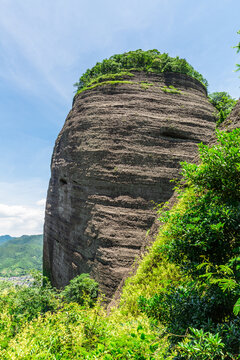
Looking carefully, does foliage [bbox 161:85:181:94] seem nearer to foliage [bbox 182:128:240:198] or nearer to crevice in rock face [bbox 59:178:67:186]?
crevice in rock face [bbox 59:178:67:186]

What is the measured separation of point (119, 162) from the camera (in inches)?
702

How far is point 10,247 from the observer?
619 feet

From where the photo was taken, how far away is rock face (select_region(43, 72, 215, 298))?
654 inches

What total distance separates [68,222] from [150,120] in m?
12.8

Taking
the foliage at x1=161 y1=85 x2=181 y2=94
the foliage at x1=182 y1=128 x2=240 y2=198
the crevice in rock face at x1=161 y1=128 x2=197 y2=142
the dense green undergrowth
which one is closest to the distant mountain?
the crevice in rock face at x1=161 y1=128 x2=197 y2=142

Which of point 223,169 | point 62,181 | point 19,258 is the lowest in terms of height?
point 19,258

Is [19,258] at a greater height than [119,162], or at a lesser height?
lesser

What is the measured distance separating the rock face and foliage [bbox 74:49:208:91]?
3.97 ft

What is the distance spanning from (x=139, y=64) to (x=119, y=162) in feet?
43.6

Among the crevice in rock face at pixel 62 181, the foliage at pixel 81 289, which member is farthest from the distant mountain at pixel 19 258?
the foliage at pixel 81 289

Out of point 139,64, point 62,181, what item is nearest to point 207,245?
point 62,181

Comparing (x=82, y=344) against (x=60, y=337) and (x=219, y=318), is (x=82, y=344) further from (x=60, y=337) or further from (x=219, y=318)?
(x=219, y=318)

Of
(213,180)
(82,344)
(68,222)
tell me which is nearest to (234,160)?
(213,180)

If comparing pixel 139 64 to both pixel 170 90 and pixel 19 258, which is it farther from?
pixel 19 258
